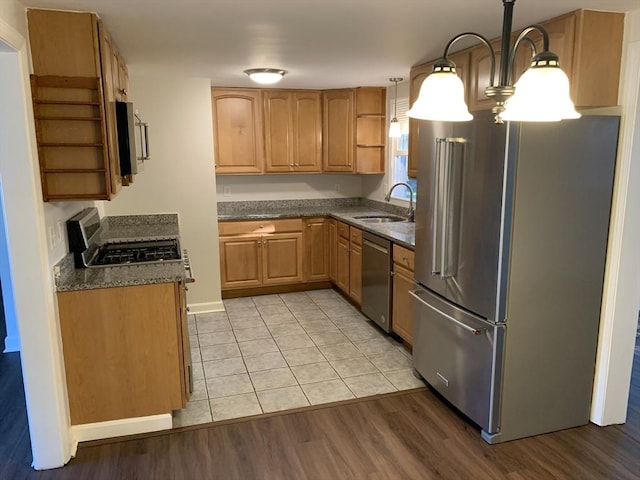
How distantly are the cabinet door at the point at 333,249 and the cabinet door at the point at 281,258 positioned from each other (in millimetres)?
333

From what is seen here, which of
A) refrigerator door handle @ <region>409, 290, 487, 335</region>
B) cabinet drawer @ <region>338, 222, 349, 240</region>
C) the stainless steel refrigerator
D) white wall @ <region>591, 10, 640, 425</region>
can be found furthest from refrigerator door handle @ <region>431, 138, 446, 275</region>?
cabinet drawer @ <region>338, 222, 349, 240</region>

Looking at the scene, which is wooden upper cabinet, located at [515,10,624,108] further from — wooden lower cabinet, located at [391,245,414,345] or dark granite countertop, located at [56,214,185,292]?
dark granite countertop, located at [56,214,185,292]

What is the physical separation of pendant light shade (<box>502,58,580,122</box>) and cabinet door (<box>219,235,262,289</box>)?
4.01m

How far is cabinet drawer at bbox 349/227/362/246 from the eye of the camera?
4.43m

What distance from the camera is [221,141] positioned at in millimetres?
4969

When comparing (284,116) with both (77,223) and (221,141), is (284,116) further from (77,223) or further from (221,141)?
(77,223)

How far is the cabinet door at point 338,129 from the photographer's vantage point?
515cm

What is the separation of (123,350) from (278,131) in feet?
10.4

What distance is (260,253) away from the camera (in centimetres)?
509

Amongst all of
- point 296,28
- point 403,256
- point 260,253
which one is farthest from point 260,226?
point 296,28

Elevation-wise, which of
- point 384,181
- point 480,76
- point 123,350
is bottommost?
point 123,350

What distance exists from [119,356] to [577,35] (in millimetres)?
2832

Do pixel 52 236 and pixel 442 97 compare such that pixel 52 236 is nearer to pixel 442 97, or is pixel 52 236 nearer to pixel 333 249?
pixel 442 97

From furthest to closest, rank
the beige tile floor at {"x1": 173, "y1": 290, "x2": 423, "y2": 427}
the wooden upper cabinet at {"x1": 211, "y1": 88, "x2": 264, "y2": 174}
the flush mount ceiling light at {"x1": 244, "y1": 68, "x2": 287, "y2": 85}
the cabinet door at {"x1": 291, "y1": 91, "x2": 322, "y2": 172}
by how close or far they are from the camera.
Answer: the cabinet door at {"x1": 291, "y1": 91, "x2": 322, "y2": 172} → the wooden upper cabinet at {"x1": 211, "y1": 88, "x2": 264, "y2": 174} → the flush mount ceiling light at {"x1": 244, "y1": 68, "x2": 287, "y2": 85} → the beige tile floor at {"x1": 173, "y1": 290, "x2": 423, "y2": 427}
